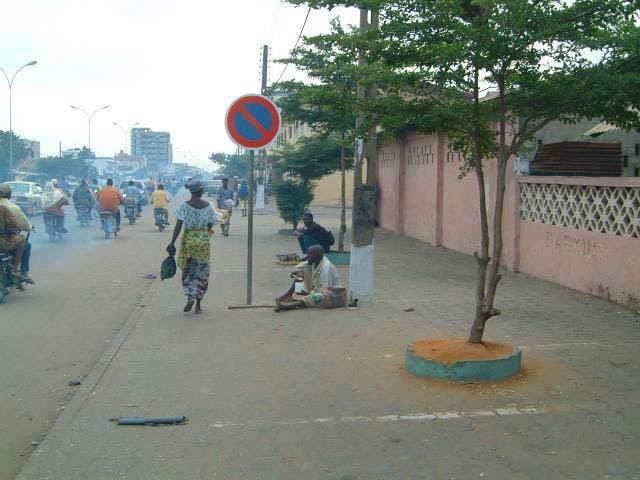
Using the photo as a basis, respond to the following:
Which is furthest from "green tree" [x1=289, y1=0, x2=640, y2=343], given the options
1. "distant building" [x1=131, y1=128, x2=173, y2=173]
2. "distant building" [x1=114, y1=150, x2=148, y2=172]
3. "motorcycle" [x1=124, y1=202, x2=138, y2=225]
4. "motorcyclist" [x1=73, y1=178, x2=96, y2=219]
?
"distant building" [x1=131, y1=128, x2=173, y2=173]

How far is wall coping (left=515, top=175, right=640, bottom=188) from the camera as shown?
964 centimetres

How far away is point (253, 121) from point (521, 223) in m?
5.69

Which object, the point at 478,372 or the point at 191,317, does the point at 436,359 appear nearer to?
the point at 478,372

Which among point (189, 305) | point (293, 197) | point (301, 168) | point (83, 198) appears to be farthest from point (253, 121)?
point (83, 198)

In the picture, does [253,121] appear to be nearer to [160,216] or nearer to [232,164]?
[160,216]

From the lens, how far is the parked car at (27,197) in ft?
103

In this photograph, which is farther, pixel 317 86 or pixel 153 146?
pixel 153 146

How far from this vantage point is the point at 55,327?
9453 millimetres

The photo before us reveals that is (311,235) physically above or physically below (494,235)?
below

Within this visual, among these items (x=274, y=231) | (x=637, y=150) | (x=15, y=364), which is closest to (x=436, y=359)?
(x=15, y=364)

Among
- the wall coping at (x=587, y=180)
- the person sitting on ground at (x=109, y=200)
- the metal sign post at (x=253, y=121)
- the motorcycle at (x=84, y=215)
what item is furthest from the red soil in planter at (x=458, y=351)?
the motorcycle at (x=84, y=215)

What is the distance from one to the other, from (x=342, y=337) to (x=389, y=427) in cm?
301

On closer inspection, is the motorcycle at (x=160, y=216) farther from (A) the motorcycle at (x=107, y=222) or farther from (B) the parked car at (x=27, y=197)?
(B) the parked car at (x=27, y=197)

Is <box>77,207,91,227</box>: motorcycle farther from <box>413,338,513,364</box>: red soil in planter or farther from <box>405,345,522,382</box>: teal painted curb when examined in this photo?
<box>405,345,522,382</box>: teal painted curb
